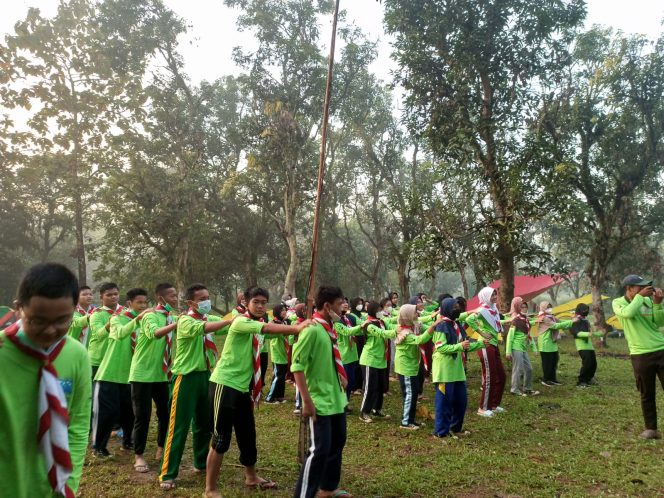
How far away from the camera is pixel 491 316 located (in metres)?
7.57

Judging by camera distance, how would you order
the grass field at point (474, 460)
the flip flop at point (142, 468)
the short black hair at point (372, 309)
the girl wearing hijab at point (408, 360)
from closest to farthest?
the grass field at point (474, 460)
the flip flop at point (142, 468)
the girl wearing hijab at point (408, 360)
the short black hair at point (372, 309)

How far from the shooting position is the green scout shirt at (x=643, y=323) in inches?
237

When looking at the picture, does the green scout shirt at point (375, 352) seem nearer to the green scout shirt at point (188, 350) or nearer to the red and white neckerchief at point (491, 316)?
the red and white neckerchief at point (491, 316)

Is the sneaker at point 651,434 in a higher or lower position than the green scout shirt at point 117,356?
lower

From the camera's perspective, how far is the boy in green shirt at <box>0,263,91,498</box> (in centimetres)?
186

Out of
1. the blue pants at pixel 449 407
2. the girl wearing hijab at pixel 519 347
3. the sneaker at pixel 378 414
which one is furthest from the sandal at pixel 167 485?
the girl wearing hijab at pixel 519 347

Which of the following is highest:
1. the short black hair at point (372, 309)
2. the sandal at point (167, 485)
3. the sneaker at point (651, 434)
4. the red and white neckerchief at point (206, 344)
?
the short black hair at point (372, 309)

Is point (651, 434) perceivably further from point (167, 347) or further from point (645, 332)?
point (167, 347)

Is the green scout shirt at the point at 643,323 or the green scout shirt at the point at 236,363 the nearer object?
the green scout shirt at the point at 236,363

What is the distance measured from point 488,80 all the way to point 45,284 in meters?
11.1

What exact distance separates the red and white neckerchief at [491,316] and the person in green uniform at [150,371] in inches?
183

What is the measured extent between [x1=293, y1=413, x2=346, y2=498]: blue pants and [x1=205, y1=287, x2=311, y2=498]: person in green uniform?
31.6 inches

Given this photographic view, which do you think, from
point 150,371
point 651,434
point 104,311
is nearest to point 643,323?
point 651,434

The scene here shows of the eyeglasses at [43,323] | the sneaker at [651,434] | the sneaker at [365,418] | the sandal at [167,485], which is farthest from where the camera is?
the sneaker at [365,418]
